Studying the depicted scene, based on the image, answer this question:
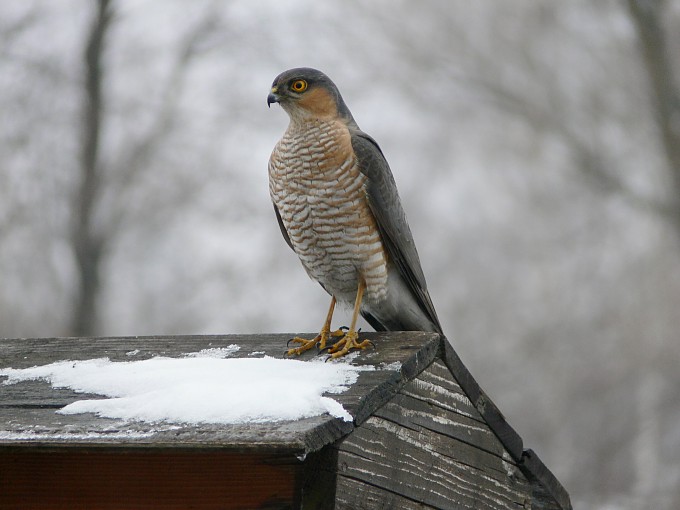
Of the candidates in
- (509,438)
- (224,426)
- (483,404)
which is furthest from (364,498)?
(509,438)

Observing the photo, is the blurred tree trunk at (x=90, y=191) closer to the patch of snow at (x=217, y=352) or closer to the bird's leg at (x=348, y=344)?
the patch of snow at (x=217, y=352)

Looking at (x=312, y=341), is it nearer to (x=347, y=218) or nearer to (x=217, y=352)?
(x=217, y=352)

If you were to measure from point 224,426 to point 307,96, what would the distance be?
2154 mm

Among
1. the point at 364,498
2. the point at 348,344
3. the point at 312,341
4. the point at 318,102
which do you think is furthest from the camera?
the point at 318,102

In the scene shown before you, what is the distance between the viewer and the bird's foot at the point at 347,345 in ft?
9.71

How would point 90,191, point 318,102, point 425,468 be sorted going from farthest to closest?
point 90,191 → point 318,102 → point 425,468

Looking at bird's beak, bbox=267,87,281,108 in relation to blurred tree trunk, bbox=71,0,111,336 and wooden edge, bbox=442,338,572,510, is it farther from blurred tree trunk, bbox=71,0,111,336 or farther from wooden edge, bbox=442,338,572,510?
blurred tree trunk, bbox=71,0,111,336

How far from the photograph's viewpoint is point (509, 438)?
3197 mm

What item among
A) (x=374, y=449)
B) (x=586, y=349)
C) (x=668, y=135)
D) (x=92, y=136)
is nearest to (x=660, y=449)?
(x=586, y=349)

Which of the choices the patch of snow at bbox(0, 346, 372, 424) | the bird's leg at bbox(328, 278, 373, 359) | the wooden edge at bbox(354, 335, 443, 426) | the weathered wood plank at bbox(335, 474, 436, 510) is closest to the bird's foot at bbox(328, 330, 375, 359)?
the bird's leg at bbox(328, 278, 373, 359)

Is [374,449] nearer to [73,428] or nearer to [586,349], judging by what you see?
[73,428]

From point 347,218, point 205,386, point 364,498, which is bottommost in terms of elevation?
point 364,498

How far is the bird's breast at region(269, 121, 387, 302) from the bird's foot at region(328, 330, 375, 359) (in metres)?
0.61

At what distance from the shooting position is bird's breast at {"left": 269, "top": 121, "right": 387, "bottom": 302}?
12.2 ft
